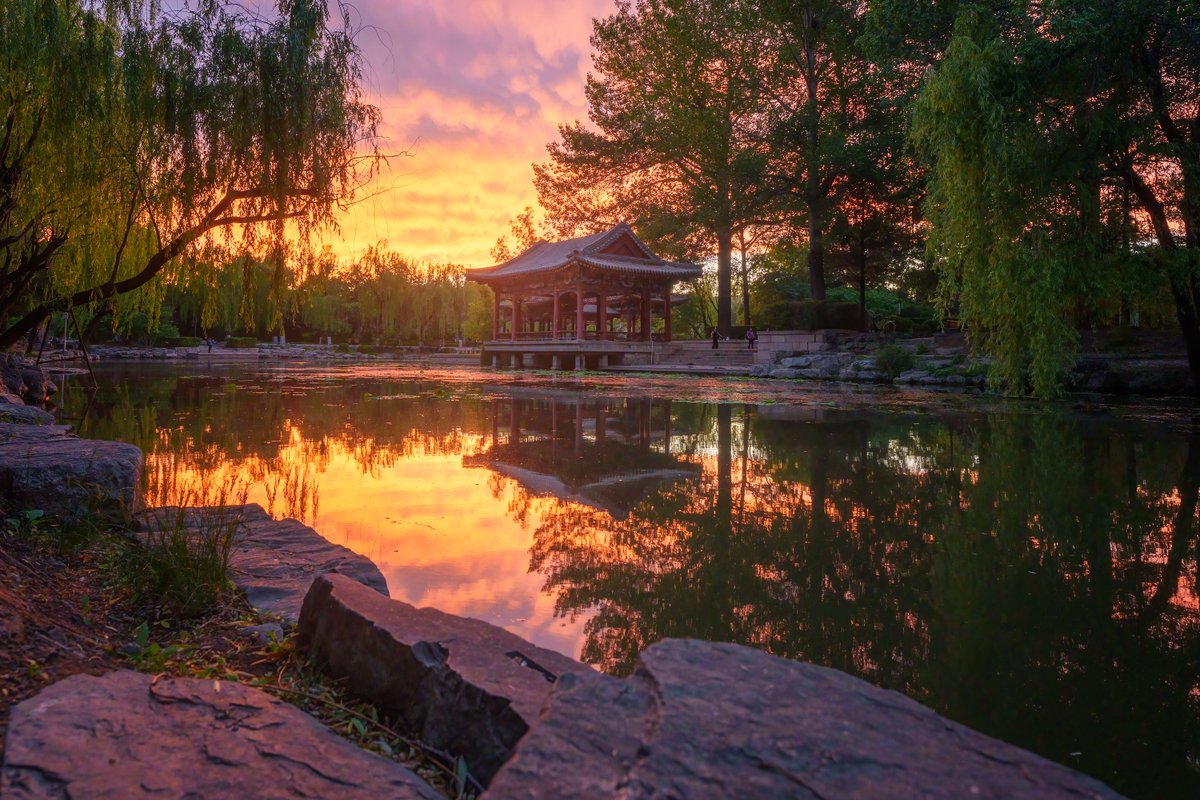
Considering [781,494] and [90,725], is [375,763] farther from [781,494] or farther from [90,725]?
[781,494]

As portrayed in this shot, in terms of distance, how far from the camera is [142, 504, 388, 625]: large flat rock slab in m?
2.57

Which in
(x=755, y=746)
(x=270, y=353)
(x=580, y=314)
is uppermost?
(x=580, y=314)

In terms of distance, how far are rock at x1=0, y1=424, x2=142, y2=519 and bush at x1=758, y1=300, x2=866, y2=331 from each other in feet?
67.9

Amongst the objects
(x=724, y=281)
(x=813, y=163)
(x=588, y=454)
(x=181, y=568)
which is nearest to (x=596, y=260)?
(x=724, y=281)

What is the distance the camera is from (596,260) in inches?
1011

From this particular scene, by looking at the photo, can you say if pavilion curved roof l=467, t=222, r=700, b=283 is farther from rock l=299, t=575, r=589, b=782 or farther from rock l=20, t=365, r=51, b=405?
rock l=299, t=575, r=589, b=782

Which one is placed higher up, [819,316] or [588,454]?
[819,316]

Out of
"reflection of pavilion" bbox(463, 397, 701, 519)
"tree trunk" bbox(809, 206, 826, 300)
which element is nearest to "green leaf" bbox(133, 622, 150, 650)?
"reflection of pavilion" bbox(463, 397, 701, 519)

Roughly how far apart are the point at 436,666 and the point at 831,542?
8.13ft

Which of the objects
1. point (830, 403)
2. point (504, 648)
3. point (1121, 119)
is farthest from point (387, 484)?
point (1121, 119)

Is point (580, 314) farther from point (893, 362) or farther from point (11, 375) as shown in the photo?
point (11, 375)

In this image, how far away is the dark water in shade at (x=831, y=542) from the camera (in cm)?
219

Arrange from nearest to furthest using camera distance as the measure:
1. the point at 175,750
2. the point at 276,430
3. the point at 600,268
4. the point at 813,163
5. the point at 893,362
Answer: the point at 175,750 → the point at 276,430 → the point at 893,362 → the point at 813,163 → the point at 600,268

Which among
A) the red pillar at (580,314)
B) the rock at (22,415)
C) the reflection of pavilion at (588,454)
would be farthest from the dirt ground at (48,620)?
the red pillar at (580,314)
